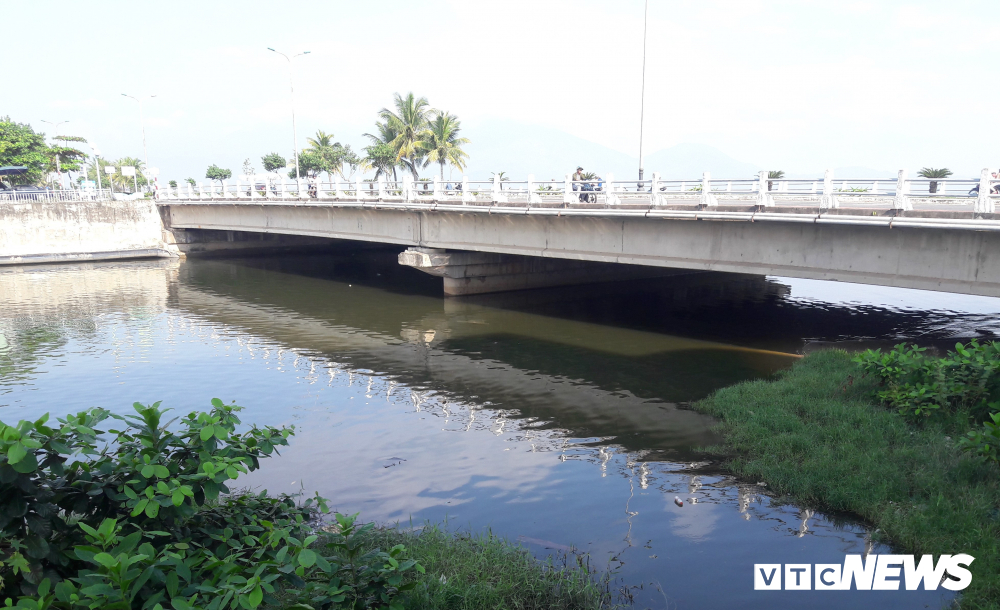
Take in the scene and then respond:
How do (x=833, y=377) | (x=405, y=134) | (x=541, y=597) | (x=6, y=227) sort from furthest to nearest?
(x=405, y=134) < (x=6, y=227) < (x=833, y=377) < (x=541, y=597)

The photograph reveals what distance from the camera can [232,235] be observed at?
159ft

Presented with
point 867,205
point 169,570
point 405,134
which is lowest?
point 169,570

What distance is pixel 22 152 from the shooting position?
6831cm

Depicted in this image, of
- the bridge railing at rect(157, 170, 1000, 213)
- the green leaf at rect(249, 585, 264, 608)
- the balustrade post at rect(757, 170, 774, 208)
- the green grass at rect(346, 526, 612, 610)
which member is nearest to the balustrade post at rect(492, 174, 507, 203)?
the bridge railing at rect(157, 170, 1000, 213)

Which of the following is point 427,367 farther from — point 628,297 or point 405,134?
point 405,134

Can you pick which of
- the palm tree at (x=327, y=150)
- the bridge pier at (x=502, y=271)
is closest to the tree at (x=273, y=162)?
the palm tree at (x=327, y=150)

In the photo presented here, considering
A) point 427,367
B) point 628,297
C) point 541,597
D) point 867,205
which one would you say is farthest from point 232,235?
point 541,597

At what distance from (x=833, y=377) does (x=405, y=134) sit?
60.7 metres

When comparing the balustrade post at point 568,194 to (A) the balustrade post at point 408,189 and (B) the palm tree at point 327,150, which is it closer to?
(A) the balustrade post at point 408,189

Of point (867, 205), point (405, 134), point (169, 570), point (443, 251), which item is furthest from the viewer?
point (405, 134)

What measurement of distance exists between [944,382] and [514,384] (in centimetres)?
889

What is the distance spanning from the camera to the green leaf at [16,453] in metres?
3.62

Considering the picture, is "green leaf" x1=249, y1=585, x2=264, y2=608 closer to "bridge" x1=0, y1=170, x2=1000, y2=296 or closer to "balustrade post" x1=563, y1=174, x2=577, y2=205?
"bridge" x1=0, y1=170, x2=1000, y2=296

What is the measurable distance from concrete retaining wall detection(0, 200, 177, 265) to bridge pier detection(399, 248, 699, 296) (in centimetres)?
2654
